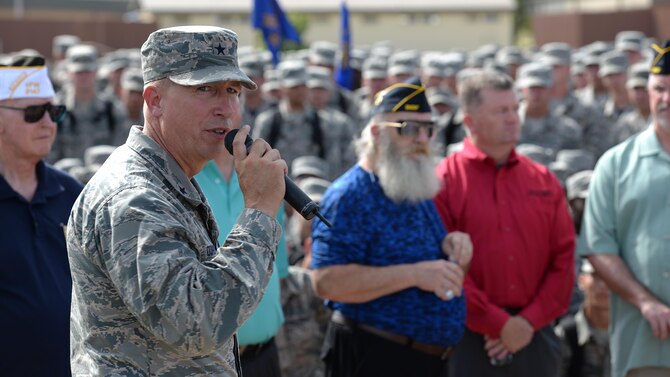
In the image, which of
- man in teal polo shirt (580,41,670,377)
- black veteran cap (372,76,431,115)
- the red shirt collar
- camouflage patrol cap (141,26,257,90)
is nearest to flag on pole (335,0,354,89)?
the red shirt collar

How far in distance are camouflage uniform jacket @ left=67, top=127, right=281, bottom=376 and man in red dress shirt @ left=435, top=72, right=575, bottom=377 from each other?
2917mm

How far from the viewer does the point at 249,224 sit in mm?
2756

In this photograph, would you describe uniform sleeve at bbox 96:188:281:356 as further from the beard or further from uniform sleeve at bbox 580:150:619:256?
uniform sleeve at bbox 580:150:619:256

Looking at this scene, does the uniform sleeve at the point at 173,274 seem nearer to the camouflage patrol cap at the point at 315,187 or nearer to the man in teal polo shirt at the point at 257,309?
the man in teal polo shirt at the point at 257,309

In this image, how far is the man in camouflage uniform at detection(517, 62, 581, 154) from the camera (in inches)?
443

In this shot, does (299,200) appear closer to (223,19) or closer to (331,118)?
(331,118)

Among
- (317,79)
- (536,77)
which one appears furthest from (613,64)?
(317,79)

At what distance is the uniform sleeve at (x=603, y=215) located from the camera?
5.41 m

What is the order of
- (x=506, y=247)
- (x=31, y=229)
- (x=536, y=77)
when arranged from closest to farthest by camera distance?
(x=31, y=229)
(x=506, y=247)
(x=536, y=77)

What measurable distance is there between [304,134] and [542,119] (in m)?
2.65

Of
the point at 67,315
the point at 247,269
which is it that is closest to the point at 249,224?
the point at 247,269

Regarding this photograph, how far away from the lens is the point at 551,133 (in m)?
11.4

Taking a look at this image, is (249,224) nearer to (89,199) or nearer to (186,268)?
(186,268)

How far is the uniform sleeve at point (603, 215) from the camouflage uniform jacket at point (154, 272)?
2.96 m
